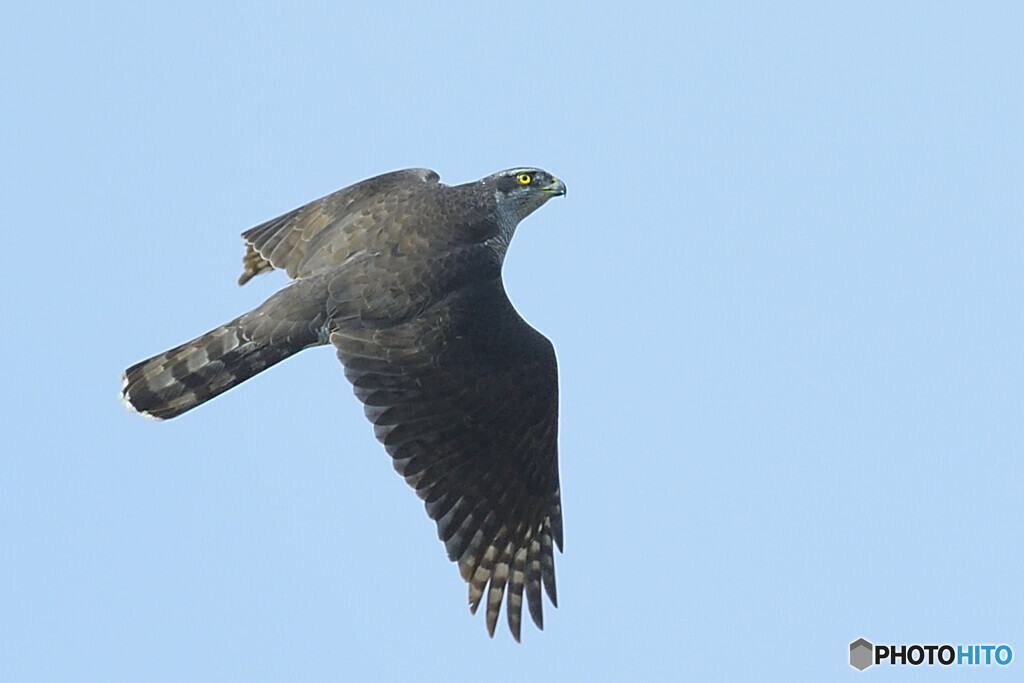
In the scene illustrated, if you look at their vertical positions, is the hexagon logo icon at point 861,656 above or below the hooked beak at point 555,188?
below

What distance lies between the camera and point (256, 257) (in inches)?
634

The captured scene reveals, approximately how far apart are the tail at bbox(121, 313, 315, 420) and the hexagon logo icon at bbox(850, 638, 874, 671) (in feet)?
17.0

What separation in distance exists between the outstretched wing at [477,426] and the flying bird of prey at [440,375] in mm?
10

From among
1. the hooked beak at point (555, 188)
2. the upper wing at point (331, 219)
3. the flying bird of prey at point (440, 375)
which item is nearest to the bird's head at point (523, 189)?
the hooked beak at point (555, 188)

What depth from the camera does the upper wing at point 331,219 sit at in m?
14.6

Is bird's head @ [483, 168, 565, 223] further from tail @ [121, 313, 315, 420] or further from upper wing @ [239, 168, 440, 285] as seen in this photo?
tail @ [121, 313, 315, 420]

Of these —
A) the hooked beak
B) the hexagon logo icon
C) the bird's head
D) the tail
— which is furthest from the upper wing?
the hexagon logo icon

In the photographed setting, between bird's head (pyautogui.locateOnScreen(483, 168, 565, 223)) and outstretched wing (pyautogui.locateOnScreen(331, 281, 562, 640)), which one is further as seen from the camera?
bird's head (pyautogui.locateOnScreen(483, 168, 565, 223))

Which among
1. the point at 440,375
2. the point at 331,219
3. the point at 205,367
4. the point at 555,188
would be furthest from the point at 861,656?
the point at 205,367

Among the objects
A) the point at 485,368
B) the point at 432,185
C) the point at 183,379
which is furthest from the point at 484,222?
the point at 183,379

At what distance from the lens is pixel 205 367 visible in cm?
1351

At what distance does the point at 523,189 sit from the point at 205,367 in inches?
127

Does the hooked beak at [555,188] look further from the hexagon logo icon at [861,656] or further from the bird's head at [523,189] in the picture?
the hexagon logo icon at [861,656]

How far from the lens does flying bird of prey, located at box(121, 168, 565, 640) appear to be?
1318 centimetres
